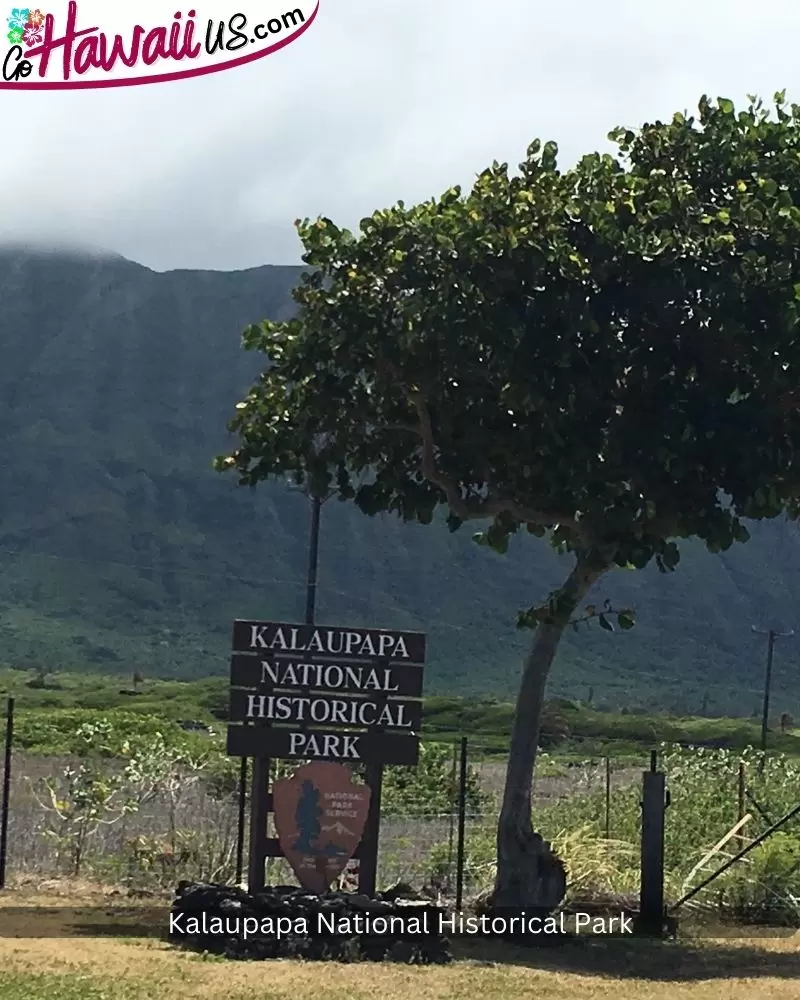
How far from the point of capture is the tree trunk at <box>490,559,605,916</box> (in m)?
14.3

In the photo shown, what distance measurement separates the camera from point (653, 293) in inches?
532

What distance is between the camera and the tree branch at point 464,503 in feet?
47.3

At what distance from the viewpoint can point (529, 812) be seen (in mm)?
14398

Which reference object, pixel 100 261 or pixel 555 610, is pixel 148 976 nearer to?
pixel 555 610

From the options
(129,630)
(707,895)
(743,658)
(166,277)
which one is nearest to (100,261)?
(166,277)

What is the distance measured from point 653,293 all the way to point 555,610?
3.06 metres

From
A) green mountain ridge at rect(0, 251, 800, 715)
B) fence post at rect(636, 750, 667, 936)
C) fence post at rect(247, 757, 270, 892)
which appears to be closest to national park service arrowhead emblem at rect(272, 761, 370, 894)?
fence post at rect(247, 757, 270, 892)

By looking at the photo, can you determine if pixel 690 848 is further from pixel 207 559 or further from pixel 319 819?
pixel 207 559

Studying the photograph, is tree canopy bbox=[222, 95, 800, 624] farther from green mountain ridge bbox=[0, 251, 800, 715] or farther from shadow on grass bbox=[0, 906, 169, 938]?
green mountain ridge bbox=[0, 251, 800, 715]

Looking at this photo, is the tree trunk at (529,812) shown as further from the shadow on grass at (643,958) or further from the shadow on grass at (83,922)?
the shadow on grass at (83,922)

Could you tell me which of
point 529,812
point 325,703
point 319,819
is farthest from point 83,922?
point 529,812

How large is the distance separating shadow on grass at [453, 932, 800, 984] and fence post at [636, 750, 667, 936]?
643mm

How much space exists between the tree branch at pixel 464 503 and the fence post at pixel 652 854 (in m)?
2.80

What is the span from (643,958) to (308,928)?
3117 millimetres
